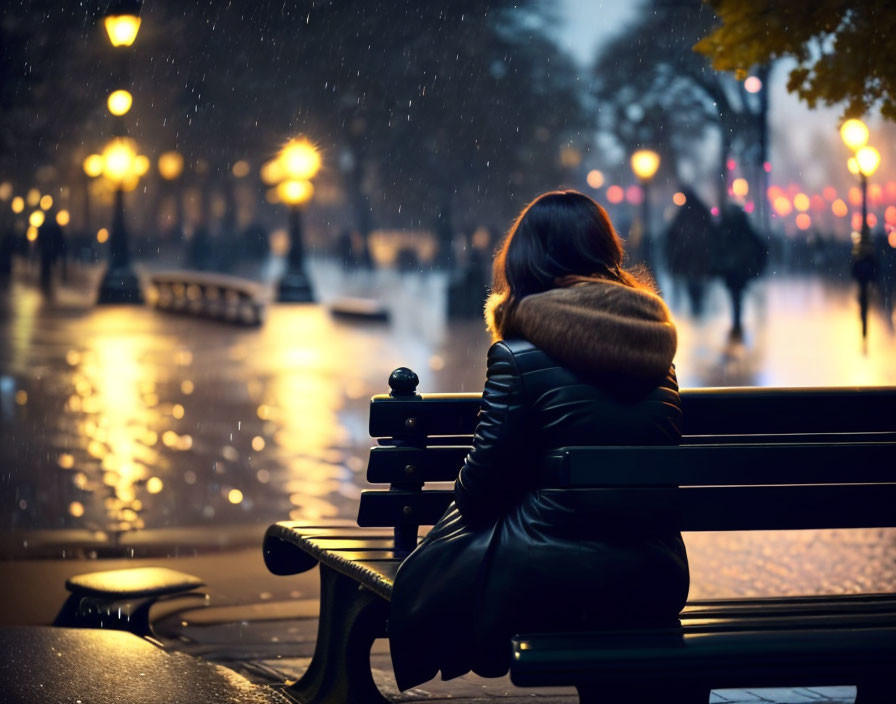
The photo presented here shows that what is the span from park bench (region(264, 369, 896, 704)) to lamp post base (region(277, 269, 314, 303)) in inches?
1001

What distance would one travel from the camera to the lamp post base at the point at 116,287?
92.3 feet

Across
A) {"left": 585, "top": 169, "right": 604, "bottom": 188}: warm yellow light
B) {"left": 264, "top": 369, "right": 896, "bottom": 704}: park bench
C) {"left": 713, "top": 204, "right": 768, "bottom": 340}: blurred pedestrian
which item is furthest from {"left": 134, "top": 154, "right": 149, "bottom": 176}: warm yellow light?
{"left": 585, "top": 169, "right": 604, "bottom": 188}: warm yellow light

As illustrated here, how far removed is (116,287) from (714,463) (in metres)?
25.5

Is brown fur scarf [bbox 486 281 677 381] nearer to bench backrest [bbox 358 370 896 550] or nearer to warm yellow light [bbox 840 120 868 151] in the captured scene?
bench backrest [bbox 358 370 896 550]

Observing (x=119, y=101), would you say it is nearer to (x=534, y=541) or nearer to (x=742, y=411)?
(x=742, y=411)

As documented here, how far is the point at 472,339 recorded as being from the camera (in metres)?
21.0

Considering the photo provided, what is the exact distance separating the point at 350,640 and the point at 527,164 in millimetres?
46365

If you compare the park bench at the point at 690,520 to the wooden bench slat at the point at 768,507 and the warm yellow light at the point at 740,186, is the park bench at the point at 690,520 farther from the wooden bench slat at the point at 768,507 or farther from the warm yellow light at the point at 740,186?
the warm yellow light at the point at 740,186

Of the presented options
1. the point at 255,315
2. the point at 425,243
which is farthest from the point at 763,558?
the point at 425,243

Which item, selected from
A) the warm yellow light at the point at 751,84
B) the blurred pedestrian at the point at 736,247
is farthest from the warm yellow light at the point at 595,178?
the blurred pedestrian at the point at 736,247

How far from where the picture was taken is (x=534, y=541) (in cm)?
350

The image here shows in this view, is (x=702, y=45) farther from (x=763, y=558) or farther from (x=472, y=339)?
(x=472, y=339)

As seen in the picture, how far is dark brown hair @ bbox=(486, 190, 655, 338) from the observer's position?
3.61 metres

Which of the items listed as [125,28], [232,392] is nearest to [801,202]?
[125,28]
